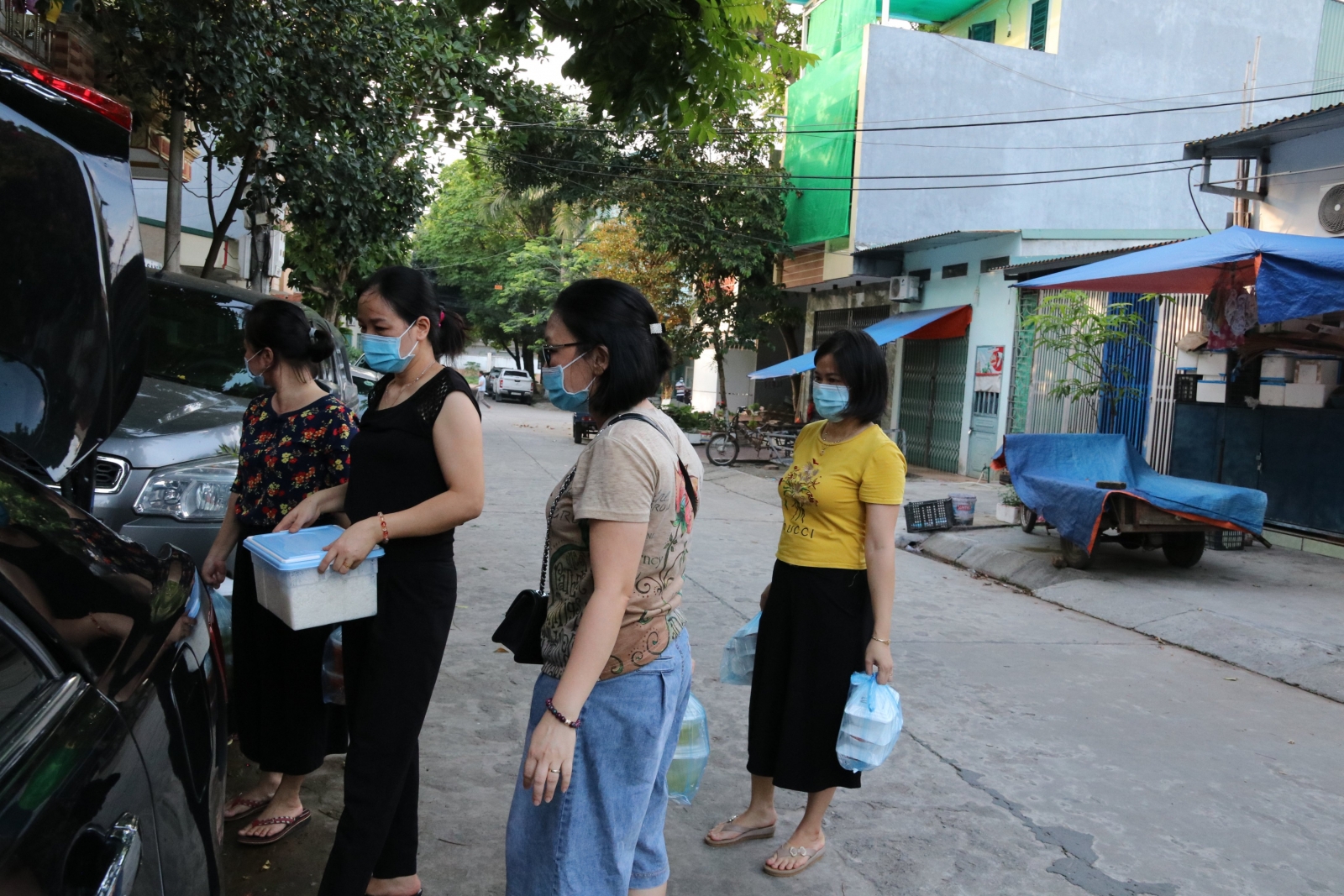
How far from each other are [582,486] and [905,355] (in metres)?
17.2

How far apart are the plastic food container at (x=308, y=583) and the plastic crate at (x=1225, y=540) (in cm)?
881

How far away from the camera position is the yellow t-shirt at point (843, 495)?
3254 millimetres

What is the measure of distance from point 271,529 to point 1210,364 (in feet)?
33.7

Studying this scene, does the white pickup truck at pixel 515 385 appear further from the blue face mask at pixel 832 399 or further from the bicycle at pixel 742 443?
the blue face mask at pixel 832 399

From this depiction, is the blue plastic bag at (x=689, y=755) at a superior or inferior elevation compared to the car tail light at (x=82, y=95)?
inferior

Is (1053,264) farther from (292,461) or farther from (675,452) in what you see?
(675,452)

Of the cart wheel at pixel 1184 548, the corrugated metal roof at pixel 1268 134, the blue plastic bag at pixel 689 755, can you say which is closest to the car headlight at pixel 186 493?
the blue plastic bag at pixel 689 755

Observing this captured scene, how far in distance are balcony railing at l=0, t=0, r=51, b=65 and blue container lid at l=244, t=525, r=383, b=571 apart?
7.22 metres

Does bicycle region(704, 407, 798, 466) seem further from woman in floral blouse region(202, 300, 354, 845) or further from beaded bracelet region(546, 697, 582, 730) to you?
beaded bracelet region(546, 697, 582, 730)

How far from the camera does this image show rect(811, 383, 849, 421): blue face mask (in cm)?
335

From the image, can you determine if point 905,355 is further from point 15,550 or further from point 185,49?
point 15,550

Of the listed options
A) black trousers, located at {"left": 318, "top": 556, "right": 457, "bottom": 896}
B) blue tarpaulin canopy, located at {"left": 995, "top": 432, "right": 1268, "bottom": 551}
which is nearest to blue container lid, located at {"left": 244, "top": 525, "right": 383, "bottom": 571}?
black trousers, located at {"left": 318, "top": 556, "right": 457, "bottom": 896}

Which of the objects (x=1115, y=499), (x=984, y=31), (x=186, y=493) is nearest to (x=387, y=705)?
(x=186, y=493)

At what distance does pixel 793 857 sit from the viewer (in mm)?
3354
